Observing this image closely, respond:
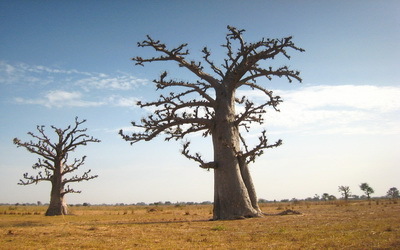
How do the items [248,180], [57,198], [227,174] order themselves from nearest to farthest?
[227,174], [248,180], [57,198]

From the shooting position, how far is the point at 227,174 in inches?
514

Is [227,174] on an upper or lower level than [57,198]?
upper

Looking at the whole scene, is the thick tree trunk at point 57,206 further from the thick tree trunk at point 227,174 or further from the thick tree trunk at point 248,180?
the thick tree trunk at point 248,180

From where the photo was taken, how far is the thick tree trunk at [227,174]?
1275 cm

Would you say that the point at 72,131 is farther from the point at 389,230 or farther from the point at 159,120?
the point at 389,230

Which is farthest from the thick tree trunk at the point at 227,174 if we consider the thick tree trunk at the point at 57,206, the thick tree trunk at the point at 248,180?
the thick tree trunk at the point at 57,206

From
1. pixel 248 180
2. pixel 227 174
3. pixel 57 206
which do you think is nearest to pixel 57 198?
pixel 57 206

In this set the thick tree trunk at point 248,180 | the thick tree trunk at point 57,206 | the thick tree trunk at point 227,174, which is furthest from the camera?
the thick tree trunk at point 57,206

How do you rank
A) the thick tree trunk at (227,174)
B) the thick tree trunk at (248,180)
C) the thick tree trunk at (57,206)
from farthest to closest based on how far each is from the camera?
the thick tree trunk at (57,206), the thick tree trunk at (248,180), the thick tree trunk at (227,174)

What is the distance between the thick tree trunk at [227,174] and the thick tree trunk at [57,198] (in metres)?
14.3

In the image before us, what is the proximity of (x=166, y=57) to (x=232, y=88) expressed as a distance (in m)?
3.35

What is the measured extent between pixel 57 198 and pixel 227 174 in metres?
15.4

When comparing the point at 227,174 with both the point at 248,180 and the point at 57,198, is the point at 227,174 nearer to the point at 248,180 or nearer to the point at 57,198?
the point at 248,180

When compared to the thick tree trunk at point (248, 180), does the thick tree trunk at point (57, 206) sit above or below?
below
